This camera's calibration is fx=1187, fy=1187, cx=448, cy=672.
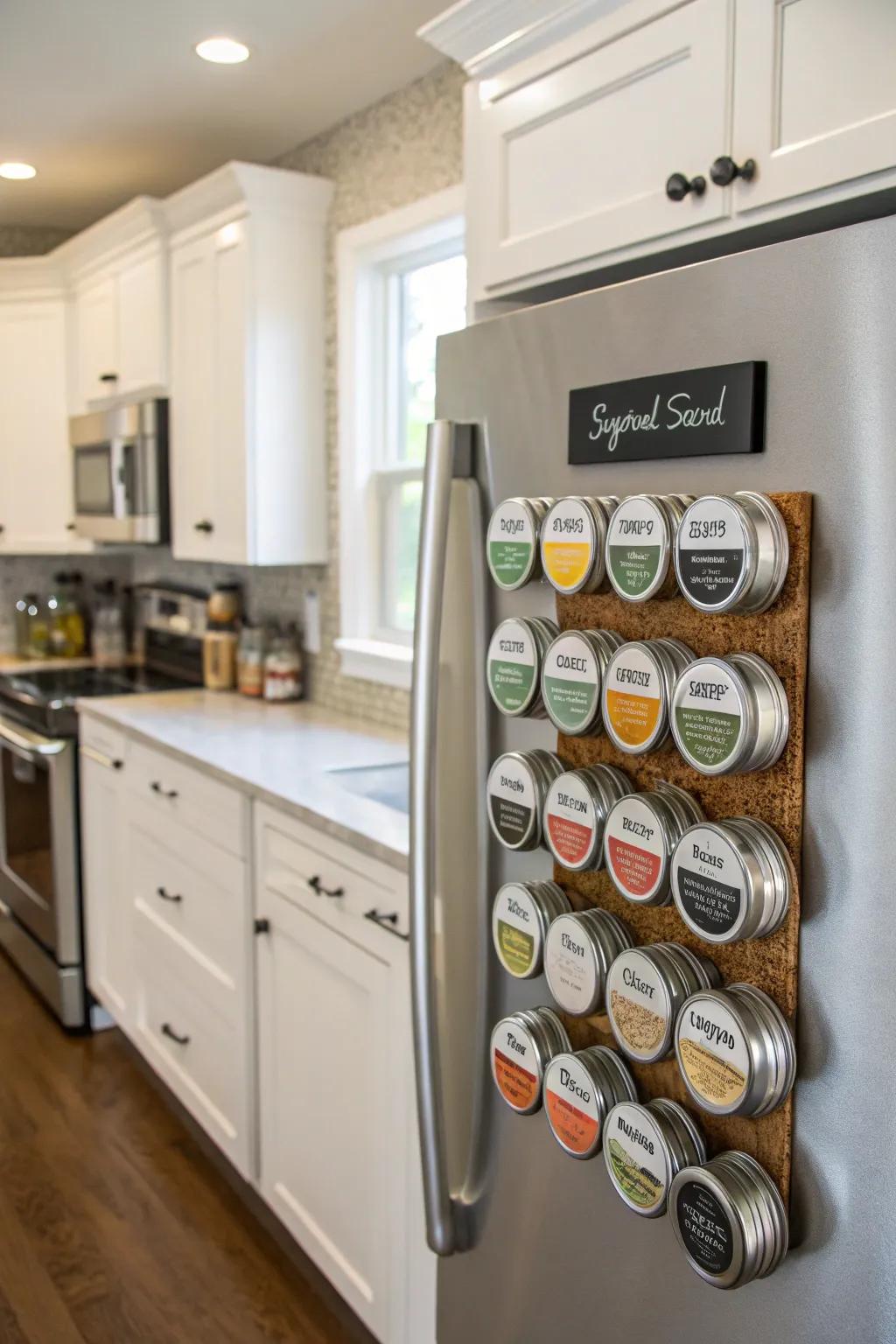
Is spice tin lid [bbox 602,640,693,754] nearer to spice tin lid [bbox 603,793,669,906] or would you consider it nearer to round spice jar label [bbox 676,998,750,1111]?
spice tin lid [bbox 603,793,669,906]

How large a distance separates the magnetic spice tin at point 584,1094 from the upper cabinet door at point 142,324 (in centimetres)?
285

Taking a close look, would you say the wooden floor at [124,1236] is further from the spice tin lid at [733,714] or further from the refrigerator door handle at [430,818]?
the spice tin lid at [733,714]

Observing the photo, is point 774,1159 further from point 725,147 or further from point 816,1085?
point 725,147

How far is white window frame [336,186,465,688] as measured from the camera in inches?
116

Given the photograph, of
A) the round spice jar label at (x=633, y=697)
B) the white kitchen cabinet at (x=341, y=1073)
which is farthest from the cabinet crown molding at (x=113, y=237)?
the round spice jar label at (x=633, y=697)

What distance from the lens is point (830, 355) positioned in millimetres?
835

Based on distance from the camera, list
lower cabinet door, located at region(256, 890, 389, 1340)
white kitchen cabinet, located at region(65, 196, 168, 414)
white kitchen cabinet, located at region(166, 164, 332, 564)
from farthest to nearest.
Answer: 1. white kitchen cabinet, located at region(65, 196, 168, 414)
2. white kitchen cabinet, located at region(166, 164, 332, 564)
3. lower cabinet door, located at region(256, 890, 389, 1340)

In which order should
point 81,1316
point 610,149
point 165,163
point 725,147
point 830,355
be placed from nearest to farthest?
point 830,355 → point 725,147 → point 610,149 → point 81,1316 → point 165,163

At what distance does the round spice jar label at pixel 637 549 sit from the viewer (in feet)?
3.06

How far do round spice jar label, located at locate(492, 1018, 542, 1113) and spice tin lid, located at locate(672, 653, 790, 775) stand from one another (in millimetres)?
390

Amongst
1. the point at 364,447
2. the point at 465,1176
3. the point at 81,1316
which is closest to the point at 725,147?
the point at 465,1176

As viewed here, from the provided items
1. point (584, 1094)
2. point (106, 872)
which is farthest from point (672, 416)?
point (106, 872)

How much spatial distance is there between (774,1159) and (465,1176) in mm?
493

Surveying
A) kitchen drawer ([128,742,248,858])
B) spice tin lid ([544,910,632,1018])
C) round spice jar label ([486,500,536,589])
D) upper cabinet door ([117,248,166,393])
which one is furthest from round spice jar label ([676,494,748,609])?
upper cabinet door ([117,248,166,393])
